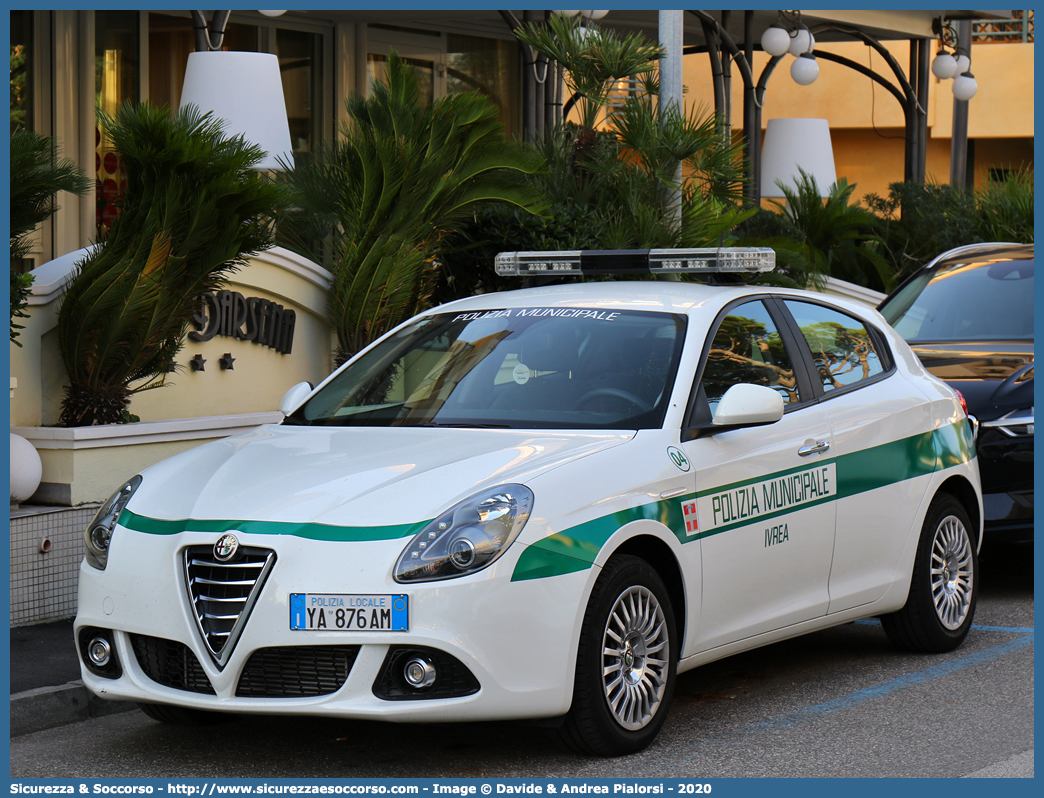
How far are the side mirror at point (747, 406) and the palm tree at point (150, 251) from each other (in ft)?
11.7

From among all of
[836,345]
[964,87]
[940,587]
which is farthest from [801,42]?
[940,587]

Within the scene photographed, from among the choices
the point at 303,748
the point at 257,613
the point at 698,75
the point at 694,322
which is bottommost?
the point at 303,748

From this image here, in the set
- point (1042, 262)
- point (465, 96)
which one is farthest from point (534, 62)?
point (1042, 262)

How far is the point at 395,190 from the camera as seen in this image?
952 centimetres

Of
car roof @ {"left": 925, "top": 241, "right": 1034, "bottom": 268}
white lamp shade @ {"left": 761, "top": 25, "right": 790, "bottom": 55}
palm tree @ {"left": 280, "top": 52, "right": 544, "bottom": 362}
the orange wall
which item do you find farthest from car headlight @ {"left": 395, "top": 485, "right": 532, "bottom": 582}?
the orange wall

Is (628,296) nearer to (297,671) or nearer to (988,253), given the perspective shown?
(297,671)

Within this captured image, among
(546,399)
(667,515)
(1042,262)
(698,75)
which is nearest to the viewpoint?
(667,515)

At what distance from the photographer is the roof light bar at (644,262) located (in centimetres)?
631

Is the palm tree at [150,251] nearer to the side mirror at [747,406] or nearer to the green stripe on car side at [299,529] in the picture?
the green stripe on car side at [299,529]

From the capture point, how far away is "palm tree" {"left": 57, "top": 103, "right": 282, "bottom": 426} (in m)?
7.64

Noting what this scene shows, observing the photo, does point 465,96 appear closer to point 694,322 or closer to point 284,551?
point 694,322

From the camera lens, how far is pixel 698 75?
97.6 ft

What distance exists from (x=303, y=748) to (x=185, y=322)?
3.51 metres

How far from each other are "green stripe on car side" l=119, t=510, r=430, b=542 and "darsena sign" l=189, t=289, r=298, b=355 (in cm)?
377
